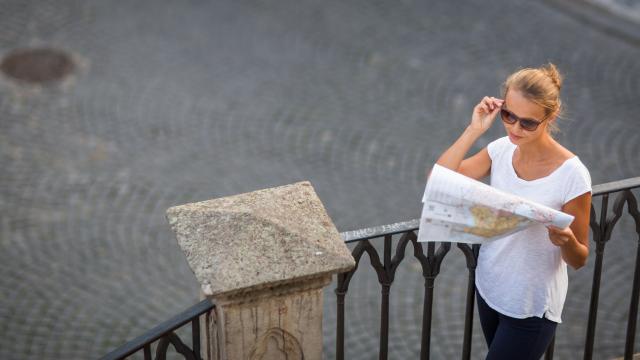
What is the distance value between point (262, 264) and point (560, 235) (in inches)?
43.2

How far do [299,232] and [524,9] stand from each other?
9.18 meters

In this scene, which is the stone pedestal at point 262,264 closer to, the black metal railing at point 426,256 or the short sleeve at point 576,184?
the black metal railing at point 426,256

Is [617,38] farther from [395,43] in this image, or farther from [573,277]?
[573,277]

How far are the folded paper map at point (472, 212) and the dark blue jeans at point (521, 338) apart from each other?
58 centimetres

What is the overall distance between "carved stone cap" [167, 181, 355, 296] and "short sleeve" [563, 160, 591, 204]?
87 centimetres

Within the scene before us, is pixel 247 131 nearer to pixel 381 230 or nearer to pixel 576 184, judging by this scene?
pixel 381 230

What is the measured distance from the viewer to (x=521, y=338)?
4148 millimetres

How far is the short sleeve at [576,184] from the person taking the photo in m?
3.79

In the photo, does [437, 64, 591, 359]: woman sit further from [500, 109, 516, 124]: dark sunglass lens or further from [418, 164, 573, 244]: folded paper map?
[418, 164, 573, 244]: folded paper map

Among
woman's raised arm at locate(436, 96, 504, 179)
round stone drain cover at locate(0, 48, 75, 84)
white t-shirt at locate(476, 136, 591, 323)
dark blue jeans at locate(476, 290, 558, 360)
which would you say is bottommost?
dark blue jeans at locate(476, 290, 558, 360)

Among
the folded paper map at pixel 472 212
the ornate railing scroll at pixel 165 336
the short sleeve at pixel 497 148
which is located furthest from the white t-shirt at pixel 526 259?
the ornate railing scroll at pixel 165 336

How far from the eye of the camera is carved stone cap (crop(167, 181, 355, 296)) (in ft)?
11.7

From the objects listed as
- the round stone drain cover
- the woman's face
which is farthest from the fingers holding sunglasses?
the round stone drain cover

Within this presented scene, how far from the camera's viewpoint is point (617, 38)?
11617mm
